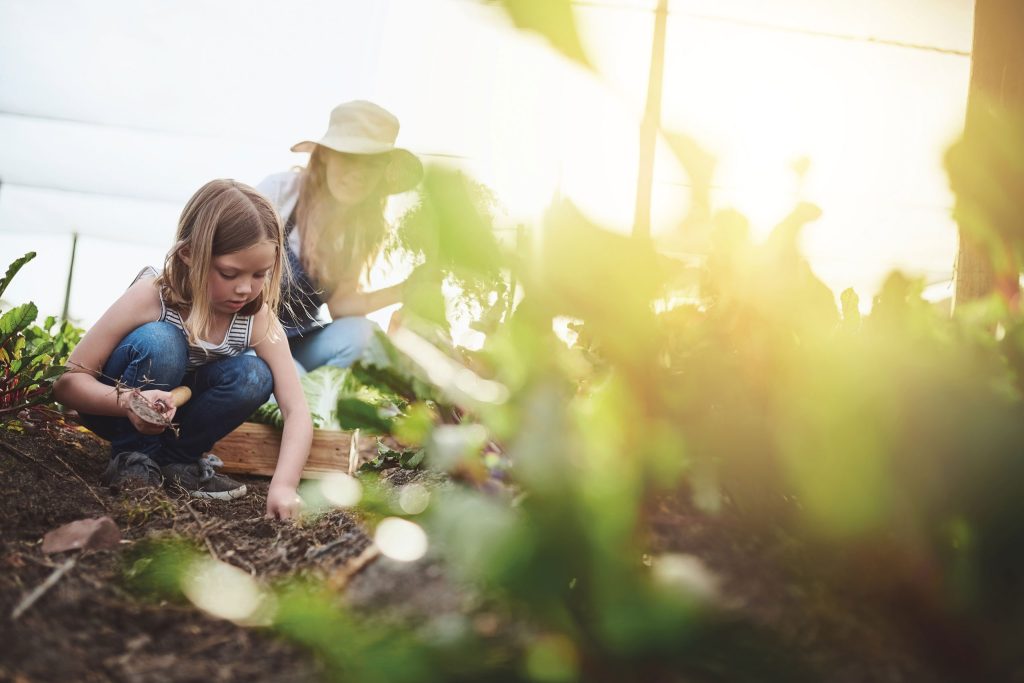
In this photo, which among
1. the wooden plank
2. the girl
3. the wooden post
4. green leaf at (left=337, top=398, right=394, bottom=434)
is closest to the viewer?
green leaf at (left=337, top=398, right=394, bottom=434)

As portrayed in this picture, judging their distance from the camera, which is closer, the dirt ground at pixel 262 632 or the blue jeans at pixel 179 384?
the dirt ground at pixel 262 632

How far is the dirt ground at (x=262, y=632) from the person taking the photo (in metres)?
0.56

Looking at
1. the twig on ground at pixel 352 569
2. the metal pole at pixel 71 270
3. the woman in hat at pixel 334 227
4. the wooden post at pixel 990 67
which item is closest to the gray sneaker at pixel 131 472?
the woman in hat at pixel 334 227

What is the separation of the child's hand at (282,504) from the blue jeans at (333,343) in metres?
1.24

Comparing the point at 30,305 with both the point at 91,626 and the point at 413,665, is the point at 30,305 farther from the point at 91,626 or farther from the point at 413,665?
the point at 413,665

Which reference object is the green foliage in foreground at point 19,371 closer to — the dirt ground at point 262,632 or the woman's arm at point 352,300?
the dirt ground at point 262,632

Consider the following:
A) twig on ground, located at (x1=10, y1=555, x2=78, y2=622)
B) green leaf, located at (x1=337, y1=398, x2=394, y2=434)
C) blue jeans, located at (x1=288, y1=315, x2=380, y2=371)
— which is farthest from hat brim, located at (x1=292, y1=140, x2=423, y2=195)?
blue jeans, located at (x1=288, y1=315, x2=380, y2=371)

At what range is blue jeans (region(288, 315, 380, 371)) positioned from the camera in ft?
9.91

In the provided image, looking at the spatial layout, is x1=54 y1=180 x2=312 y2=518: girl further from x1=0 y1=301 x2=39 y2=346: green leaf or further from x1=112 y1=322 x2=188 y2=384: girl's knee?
x1=0 y1=301 x2=39 y2=346: green leaf

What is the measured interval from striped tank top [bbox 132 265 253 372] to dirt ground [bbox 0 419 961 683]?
860mm

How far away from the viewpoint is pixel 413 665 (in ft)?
1.67

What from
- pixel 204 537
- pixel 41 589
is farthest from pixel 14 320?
pixel 41 589

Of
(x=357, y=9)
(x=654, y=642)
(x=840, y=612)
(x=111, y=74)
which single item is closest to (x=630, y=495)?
(x=654, y=642)

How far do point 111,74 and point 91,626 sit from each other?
6.74 meters
